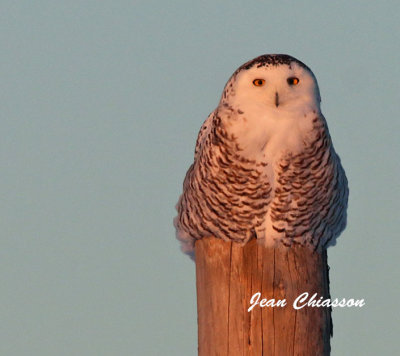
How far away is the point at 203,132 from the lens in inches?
247

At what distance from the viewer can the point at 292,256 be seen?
18.8 feet

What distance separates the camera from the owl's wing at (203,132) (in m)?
6.16

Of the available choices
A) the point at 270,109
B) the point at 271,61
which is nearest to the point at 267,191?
the point at 270,109

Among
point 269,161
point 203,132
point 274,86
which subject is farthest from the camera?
point 203,132

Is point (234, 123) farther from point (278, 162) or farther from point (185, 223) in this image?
point (185, 223)

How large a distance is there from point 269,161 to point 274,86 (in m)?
0.47

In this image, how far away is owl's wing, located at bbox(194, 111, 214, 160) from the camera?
616cm

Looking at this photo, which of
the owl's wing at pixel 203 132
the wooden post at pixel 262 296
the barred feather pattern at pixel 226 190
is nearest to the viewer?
the wooden post at pixel 262 296

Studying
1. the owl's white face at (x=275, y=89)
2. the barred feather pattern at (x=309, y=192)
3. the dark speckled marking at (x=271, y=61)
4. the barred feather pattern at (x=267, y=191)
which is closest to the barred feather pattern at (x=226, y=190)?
the barred feather pattern at (x=267, y=191)

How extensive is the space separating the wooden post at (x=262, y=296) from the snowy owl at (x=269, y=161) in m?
0.11

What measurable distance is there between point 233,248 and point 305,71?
1.19 meters

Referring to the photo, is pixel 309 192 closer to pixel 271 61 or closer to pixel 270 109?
pixel 270 109

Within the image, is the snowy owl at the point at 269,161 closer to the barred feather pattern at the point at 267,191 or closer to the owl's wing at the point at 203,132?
the barred feather pattern at the point at 267,191

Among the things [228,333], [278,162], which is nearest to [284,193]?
[278,162]
